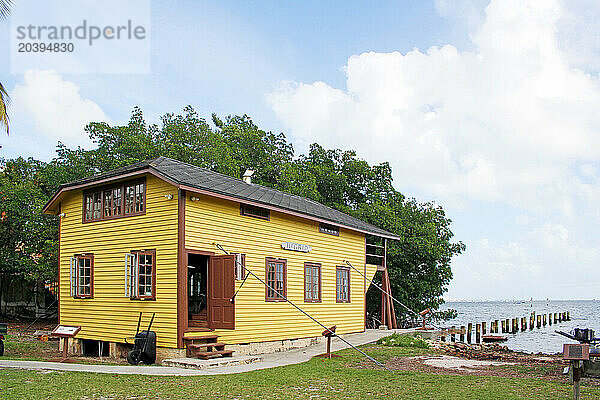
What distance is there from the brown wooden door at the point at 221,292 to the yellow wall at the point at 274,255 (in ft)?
1.49

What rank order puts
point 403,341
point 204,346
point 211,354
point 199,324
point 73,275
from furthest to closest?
point 403,341 → point 73,275 → point 199,324 → point 204,346 → point 211,354

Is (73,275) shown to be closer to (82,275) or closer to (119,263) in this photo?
(82,275)

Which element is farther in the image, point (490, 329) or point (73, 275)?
point (490, 329)

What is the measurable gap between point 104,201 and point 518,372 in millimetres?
11900

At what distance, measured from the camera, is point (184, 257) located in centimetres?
1456

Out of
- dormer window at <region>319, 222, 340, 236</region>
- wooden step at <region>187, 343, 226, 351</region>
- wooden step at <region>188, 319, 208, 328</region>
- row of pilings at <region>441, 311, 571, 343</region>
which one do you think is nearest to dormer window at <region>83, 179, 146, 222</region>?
wooden step at <region>188, 319, 208, 328</region>

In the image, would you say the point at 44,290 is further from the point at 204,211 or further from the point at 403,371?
the point at 403,371

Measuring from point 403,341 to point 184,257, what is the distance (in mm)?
8705

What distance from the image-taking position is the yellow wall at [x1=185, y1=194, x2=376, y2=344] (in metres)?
15.5

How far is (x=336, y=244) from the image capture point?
70.3 feet

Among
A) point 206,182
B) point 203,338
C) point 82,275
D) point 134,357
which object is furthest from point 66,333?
point 206,182

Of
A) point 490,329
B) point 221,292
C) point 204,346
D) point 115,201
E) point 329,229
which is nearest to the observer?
point 204,346

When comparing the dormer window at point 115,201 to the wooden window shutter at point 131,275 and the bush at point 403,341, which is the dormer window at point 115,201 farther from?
the bush at point 403,341

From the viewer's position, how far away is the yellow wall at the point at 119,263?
14.7m
